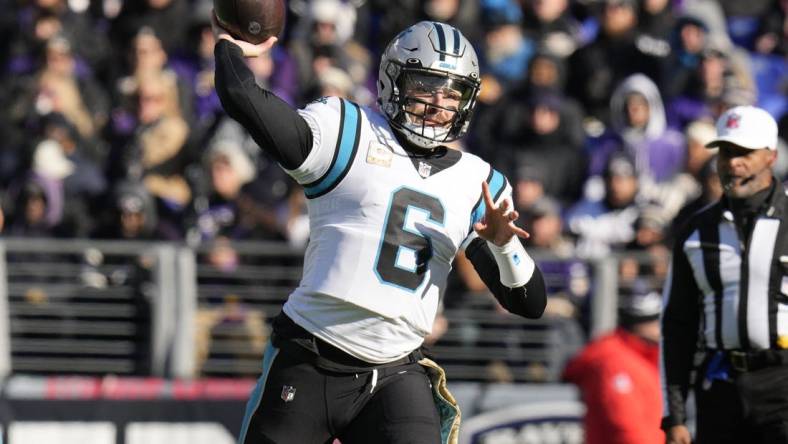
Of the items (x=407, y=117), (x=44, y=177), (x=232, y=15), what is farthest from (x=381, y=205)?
(x=44, y=177)

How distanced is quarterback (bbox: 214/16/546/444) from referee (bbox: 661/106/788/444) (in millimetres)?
A: 1485

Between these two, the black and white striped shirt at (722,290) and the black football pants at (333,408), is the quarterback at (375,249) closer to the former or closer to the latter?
the black football pants at (333,408)

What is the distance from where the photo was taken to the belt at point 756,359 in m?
6.20

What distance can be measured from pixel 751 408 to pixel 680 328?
0.49 m

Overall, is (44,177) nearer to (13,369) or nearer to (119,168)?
(119,168)

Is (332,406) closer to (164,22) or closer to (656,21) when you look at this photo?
(656,21)

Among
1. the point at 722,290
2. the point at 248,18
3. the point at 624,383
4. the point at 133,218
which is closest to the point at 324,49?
the point at 133,218

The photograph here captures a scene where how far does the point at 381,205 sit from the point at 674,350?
6.70 ft

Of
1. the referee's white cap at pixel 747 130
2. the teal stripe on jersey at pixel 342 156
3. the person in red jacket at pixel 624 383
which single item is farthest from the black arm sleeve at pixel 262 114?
the person in red jacket at pixel 624 383

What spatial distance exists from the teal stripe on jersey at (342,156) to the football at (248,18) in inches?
14.8

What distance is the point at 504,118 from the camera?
1083cm

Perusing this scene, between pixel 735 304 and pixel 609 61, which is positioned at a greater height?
pixel 609 61

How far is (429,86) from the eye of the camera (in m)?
5.09

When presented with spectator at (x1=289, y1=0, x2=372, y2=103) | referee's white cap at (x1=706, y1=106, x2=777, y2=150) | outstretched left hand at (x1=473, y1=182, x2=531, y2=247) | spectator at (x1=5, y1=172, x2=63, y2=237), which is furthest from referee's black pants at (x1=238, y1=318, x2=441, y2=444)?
spectator at (x1=289, y1=0, x2=372, y2=103)
